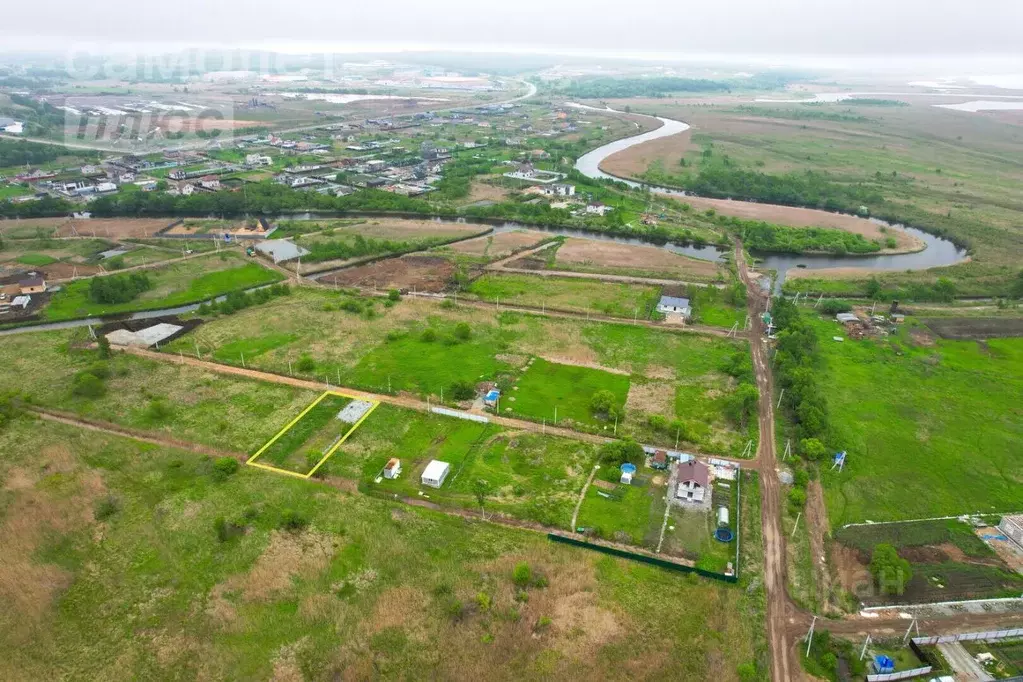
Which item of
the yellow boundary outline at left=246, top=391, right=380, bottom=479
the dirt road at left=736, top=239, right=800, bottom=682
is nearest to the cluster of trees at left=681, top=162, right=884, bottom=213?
the dirt road at left=736, top=239, right=800, bottom=682

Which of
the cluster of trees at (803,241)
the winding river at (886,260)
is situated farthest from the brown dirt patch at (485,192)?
the cluster of trees at (803,241)

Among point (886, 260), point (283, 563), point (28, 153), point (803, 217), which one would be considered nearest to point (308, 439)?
point (283, 563)

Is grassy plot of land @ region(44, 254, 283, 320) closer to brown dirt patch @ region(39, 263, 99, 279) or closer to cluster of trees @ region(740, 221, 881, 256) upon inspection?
brown dirt patch @ region(39, 263, 99, 279)

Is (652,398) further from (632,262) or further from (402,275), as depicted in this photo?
(402,275)

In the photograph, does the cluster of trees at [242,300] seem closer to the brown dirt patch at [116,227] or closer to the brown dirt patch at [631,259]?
the brown dirt patch at [116,227]

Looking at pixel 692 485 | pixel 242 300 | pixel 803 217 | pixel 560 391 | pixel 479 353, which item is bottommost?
pixel 692 485

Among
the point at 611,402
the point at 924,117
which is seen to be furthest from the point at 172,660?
the point at 924,117

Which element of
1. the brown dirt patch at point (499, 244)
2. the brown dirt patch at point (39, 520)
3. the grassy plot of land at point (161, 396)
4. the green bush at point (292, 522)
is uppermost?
the brown dirt patch at point (499, 244)
